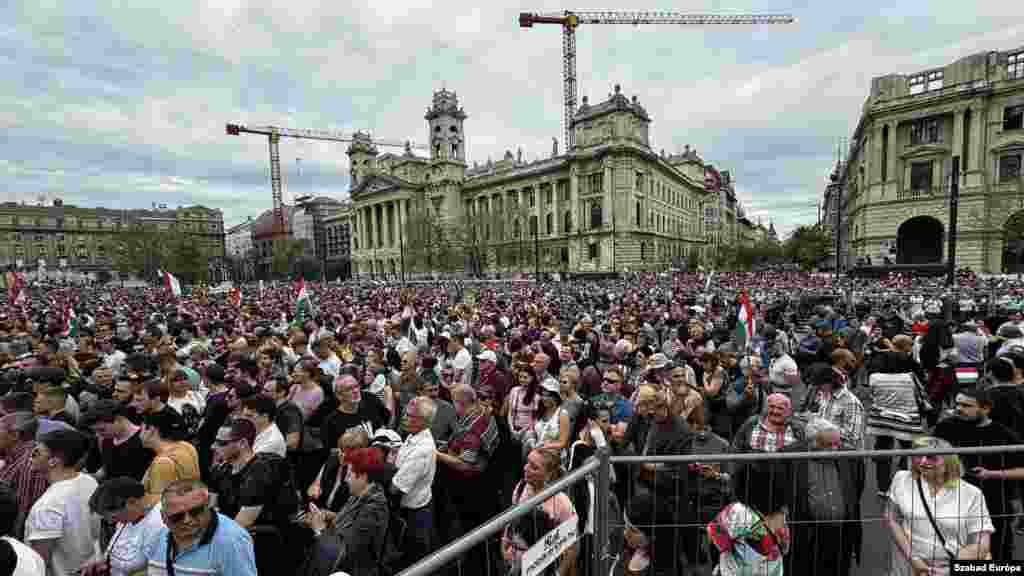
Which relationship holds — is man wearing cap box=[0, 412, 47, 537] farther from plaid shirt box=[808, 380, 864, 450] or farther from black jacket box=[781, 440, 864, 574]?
plaid shirt box=[808, 380, 864, 450]

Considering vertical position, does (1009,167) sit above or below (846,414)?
above

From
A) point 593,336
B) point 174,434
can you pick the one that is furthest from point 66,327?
point 593,336

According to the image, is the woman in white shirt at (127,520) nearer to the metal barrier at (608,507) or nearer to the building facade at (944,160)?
the metal barrier at (608,507)

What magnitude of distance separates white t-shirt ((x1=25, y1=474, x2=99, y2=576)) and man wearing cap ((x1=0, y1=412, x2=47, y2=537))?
350 millimetres

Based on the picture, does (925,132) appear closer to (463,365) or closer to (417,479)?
(463,365)

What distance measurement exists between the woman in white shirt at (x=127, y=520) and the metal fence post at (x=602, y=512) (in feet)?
8.13

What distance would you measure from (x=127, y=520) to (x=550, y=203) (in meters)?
68.2

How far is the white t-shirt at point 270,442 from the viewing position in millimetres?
3732

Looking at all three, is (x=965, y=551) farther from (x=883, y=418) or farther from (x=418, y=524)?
(x=418, y=524)

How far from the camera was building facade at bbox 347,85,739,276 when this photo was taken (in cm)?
5844

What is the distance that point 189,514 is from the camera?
2221 millimetres

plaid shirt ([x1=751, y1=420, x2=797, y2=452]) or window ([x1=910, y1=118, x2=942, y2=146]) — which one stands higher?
window ([x1=910, y1=118, x2=942, y2=146])

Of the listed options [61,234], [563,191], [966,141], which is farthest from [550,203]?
[61,234]

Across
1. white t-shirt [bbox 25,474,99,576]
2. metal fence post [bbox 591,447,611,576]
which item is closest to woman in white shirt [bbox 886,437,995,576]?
metal fence post [bbox 591,447,611,576]
